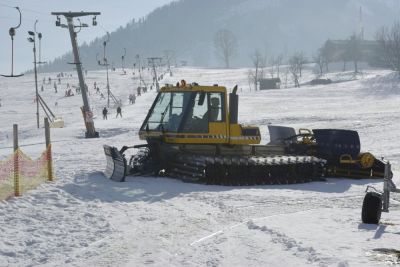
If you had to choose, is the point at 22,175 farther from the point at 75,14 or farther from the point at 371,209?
the point at 75,14

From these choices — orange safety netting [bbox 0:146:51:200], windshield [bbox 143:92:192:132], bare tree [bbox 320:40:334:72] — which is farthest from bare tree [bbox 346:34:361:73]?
orange safety netting [bbox 0:146:51:200]

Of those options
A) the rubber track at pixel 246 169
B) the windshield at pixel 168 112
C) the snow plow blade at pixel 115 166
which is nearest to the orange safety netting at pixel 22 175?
the snow plow blade at pixel 115 166

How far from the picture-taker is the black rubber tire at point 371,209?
10.6 metres

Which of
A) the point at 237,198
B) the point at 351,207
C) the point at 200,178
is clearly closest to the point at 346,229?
the point at 351,207

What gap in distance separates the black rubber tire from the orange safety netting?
7.05 metres

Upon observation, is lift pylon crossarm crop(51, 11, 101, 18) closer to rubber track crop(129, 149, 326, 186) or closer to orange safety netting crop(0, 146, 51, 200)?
orange safety netting crop(0, 146, 51, 200)

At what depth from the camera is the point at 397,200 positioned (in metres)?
13.9

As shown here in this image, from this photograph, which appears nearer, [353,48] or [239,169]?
[239,169]

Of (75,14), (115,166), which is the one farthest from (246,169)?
(75,14)

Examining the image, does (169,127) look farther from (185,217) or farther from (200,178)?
(185,217)

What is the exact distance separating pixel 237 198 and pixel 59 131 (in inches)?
1071

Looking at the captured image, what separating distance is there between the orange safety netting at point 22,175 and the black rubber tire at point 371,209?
7.05 meters

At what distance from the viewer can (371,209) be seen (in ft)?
34.8

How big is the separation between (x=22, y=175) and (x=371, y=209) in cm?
920
